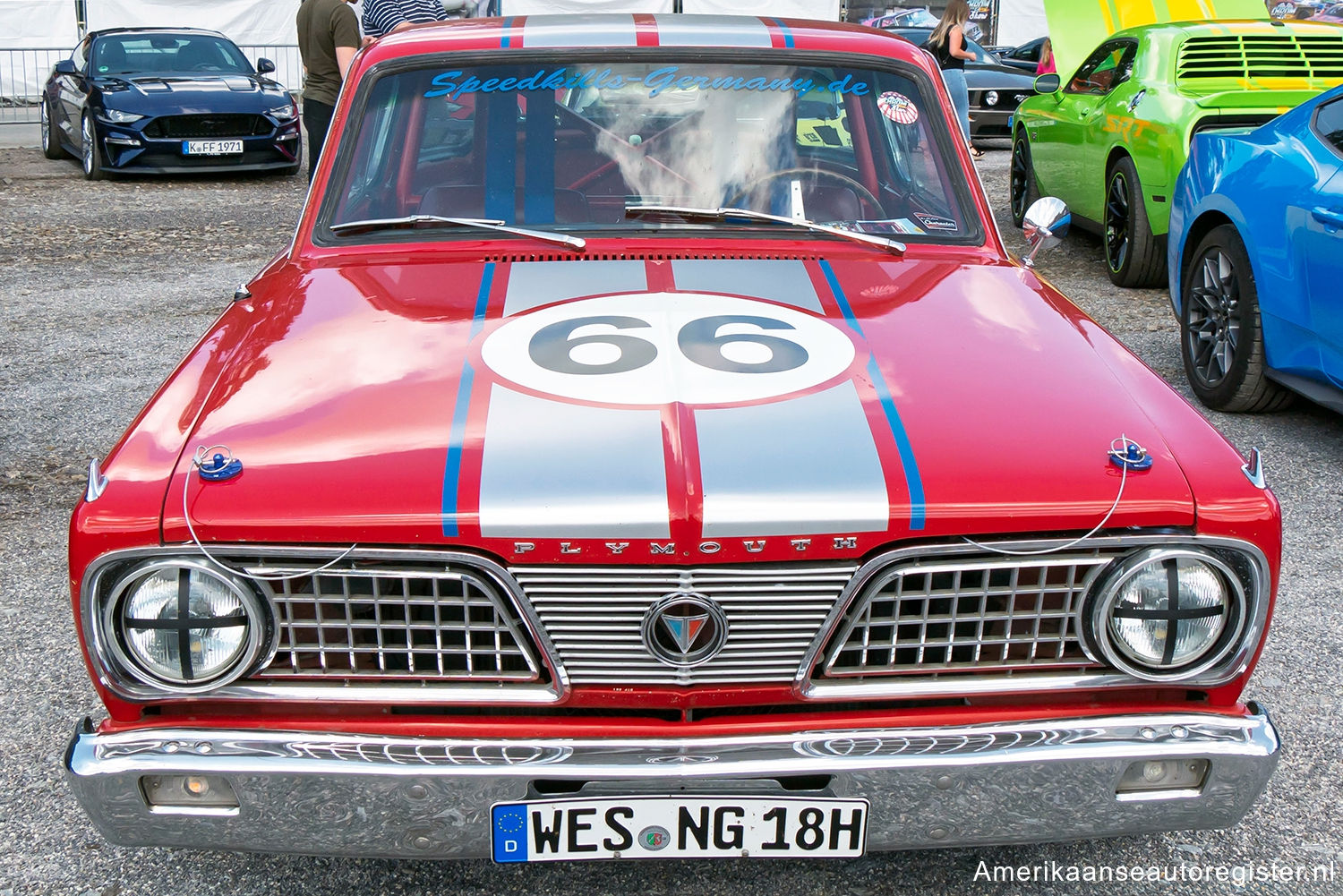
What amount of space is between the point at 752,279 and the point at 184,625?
4.80ft

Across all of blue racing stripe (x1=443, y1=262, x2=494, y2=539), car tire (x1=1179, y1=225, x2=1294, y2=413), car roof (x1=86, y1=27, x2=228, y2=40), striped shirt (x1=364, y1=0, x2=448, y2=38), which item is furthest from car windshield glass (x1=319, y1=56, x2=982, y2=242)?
car roof (x1=86, y1=27, x2=228, y2=40)

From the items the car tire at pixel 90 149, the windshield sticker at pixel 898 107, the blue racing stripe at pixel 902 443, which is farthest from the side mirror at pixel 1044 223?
the car tire at pixel 90 149

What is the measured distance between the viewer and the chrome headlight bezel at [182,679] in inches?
78.2

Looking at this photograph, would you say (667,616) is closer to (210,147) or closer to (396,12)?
(396,12)

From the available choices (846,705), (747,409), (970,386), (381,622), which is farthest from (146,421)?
(970,386)

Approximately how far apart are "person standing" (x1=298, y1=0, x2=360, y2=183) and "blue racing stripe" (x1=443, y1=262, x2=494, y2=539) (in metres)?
6.52

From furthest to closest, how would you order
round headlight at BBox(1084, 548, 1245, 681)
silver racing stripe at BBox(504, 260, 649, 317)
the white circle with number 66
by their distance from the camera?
1. silver racing stripe at BBox(504, 260, 649, 317)
2. the white circle with number 66
3. round headlight at BBox(1084, 548, 1245, 681)

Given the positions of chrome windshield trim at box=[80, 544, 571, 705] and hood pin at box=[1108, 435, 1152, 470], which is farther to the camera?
hood pin at box=[1108, 435, 1152, 470]

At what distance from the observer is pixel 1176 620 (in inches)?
81.8

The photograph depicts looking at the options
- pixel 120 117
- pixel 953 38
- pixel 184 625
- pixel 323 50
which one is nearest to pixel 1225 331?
pixel 184 625

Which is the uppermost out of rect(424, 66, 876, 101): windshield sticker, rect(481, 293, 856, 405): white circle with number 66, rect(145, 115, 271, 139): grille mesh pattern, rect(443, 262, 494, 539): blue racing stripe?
rect(424, 66, 876, 101): windshield sticker

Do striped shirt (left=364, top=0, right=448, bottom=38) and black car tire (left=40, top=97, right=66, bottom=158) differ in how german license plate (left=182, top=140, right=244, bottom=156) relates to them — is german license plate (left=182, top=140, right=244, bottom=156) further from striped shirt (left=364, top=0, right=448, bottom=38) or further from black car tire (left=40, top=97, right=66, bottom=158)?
striped shirt (left=364, top=0, right=448, bottom=38)

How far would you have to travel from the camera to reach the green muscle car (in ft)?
22.3

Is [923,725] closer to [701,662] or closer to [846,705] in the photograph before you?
[846,705]
